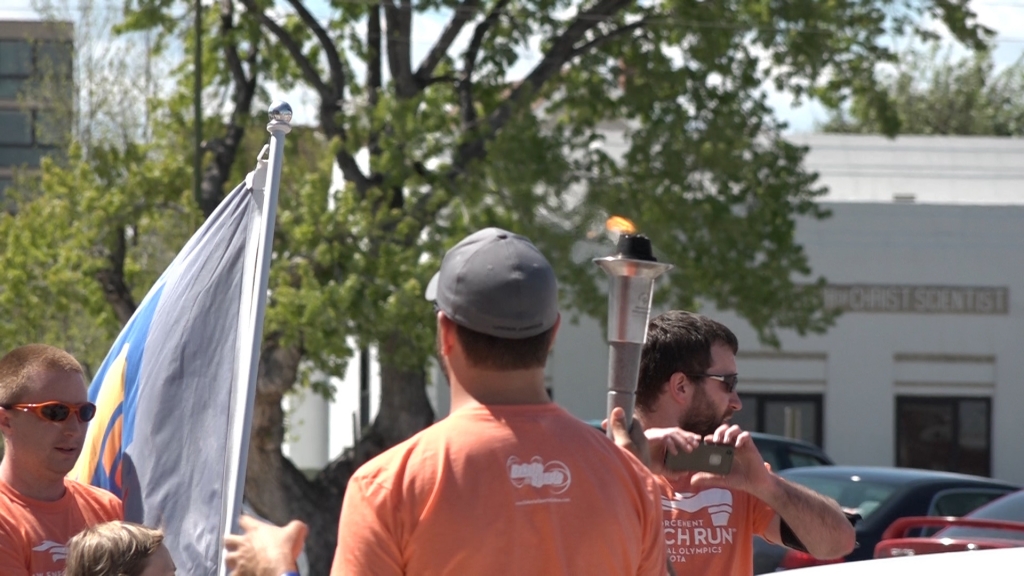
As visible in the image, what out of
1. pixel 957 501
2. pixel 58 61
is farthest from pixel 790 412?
pixel 58 61

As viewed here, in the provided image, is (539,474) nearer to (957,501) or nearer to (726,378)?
(726,378)

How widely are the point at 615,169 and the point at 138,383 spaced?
39.8 ft

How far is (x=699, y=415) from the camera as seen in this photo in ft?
11.7

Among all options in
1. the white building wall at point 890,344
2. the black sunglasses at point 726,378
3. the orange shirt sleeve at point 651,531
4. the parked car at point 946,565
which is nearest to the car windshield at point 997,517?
the parked car at point 946,565

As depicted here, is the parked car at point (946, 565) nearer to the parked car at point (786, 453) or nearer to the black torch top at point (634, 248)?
the black torch top at point (634, 248)

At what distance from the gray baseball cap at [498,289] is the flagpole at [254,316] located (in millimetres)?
1128

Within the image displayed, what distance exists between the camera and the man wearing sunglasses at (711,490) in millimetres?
3432

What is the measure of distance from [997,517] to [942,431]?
1585cm

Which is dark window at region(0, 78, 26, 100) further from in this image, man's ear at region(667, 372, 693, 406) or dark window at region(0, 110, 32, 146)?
man's ear at region(667, 372, 693, 406)

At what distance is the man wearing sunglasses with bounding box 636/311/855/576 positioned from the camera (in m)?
3.43

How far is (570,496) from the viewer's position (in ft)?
8.09

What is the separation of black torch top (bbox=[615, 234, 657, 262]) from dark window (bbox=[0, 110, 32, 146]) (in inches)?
1790

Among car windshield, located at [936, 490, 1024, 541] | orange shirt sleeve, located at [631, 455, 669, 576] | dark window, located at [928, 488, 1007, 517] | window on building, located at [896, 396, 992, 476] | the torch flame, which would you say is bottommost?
window on building, located at [896, 396, 992, 476]

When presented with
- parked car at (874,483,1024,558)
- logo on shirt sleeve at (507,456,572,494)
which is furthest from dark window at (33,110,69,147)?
logo on shirt sleeve at (507,456,572,494)
